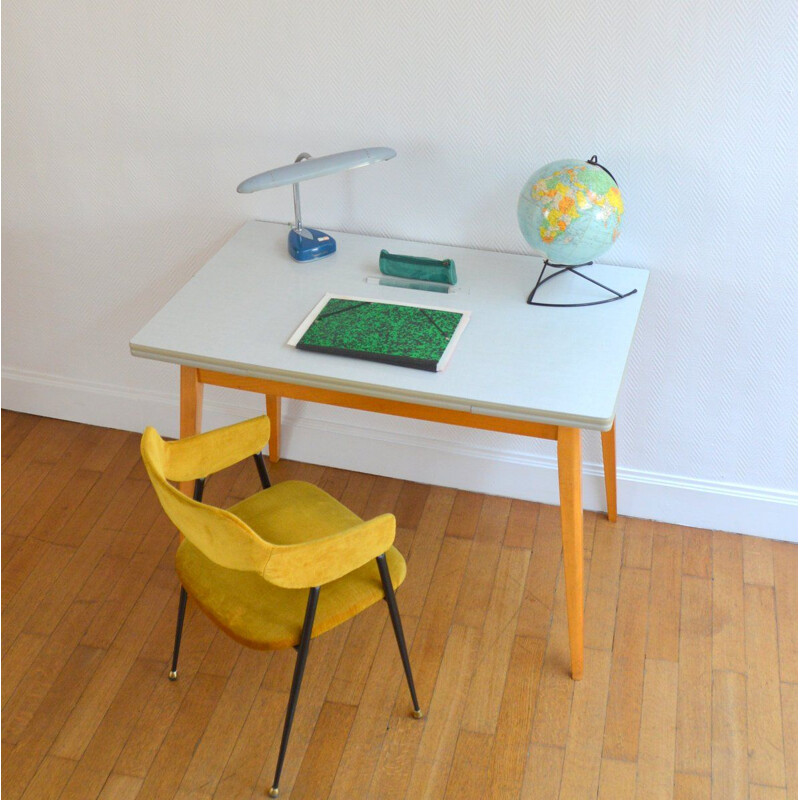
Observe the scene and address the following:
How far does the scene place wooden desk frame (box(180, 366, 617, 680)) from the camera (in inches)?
75.5

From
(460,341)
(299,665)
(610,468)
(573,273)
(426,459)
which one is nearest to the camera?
(299,665)

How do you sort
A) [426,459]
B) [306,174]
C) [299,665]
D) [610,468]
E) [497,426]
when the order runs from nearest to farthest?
[299,665] < [497,426] < [306,174] < [610,468] < [426,459]

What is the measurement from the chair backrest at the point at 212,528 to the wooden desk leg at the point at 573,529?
627 millimetres

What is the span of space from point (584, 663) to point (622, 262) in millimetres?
949

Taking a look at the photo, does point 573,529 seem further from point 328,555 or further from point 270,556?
point 270,556

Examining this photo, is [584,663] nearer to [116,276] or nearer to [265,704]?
[265,704]

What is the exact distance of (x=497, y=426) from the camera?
1940mm

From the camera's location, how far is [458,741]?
6.81ft

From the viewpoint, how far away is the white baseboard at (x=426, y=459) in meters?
2.62

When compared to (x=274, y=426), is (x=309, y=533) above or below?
below

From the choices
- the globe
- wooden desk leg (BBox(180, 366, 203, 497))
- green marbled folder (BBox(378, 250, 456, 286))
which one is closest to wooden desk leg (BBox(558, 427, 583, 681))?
the globe

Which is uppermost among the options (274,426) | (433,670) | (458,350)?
(458,350)

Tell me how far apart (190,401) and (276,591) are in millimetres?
491

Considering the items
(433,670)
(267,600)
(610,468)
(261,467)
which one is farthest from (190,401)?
(610,468)
